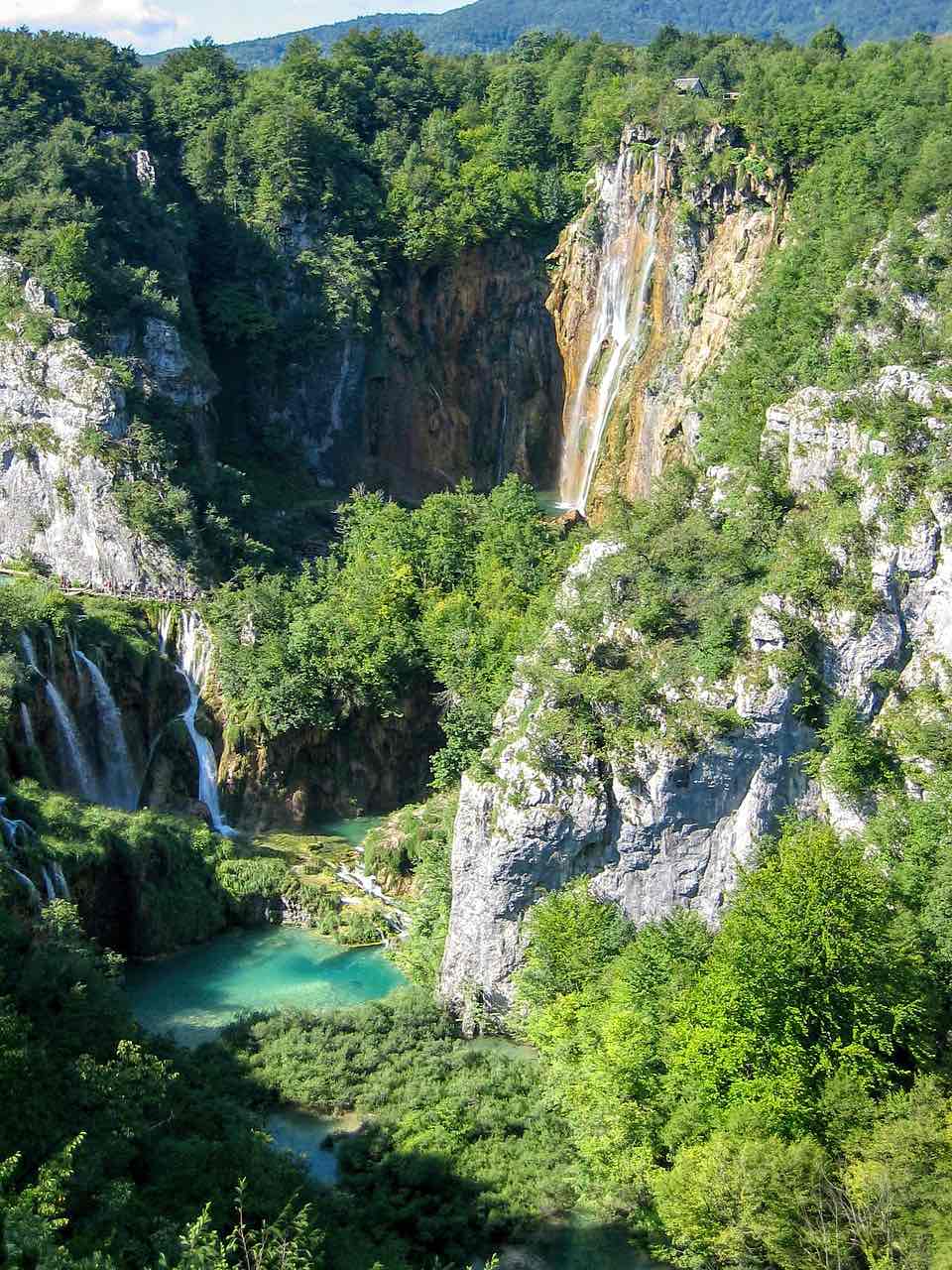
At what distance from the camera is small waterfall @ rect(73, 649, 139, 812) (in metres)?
35.6

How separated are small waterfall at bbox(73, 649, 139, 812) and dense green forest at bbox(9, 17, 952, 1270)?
1286 millimetres

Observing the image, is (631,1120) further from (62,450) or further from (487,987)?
(62,450)

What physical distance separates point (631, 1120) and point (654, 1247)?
6.22 feet

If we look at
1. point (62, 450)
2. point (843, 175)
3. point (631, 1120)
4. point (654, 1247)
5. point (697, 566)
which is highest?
point (843, 175)

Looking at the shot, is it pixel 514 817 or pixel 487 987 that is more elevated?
pixel 514 817

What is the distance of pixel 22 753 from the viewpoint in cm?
3192

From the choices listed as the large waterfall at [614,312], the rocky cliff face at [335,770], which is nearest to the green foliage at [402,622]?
the rocky cliff face at [335,770]

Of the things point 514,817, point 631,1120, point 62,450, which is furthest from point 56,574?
point 631,1120

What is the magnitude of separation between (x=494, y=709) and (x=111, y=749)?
10599 mm

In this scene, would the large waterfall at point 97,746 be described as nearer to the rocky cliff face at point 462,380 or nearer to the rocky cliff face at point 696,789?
the rocky cliff face at point 696,789

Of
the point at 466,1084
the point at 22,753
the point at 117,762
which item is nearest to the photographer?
the point at 466,1084

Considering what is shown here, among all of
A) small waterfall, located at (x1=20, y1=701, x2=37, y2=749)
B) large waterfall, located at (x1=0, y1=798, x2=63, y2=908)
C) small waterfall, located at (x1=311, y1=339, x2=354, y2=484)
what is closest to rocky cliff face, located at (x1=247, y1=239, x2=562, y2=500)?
small waterfall, located at (x1=311, y1=339, x2=354, y2=484)

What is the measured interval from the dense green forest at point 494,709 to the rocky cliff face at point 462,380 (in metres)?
1.79

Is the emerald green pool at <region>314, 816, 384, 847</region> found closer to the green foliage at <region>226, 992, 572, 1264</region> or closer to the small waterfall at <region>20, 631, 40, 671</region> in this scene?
the green foliage at <region>226, 992, 572, 1264</region>
